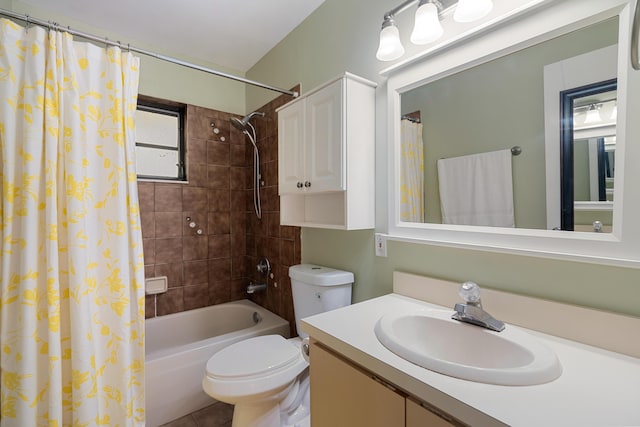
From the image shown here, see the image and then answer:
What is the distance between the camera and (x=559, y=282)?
2.85ft

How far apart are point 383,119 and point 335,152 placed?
0.30 metres

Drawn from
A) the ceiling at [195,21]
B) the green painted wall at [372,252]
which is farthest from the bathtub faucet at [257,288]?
the ceiling at [195,21]

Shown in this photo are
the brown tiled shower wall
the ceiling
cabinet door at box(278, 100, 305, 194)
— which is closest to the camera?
cabinet door at box(278, 100, 305, 194)

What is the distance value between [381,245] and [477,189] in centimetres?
50

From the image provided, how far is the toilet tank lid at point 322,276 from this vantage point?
1.48 meters

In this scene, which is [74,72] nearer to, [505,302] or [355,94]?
[355,94]

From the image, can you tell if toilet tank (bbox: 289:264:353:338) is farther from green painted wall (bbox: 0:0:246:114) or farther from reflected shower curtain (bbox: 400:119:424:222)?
green painted wall (bbox: 0:0:246:114)

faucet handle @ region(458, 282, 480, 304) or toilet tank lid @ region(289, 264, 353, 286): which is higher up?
faucet handle @ region(458, 282, 480, 304)

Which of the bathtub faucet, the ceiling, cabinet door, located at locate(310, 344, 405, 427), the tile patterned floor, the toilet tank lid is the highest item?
the ceiling

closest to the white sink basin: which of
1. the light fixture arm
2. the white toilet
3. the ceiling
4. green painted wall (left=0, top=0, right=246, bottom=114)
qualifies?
the white toilet

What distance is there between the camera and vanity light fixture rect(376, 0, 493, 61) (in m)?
0.97

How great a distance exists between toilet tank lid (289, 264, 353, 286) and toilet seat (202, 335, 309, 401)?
36 cm

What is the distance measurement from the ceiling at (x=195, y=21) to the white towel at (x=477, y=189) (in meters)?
1.42

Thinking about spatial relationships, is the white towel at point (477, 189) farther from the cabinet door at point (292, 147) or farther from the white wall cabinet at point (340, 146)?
the cabinet door at point (292, 147)
